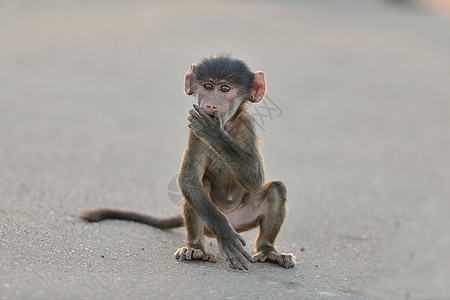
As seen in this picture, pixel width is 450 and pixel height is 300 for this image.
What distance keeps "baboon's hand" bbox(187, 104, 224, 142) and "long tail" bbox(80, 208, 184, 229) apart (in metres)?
1.45

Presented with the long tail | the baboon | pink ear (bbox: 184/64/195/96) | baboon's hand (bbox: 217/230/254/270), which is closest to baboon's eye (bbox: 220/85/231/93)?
the baboon

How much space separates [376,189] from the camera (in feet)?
27.7

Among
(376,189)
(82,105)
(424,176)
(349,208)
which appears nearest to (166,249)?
(349,208)

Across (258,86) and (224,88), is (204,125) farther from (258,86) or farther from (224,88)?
(258,86)

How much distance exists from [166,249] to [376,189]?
3.79 meters

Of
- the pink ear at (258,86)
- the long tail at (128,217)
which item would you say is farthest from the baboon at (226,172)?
the long tail at (128,217)

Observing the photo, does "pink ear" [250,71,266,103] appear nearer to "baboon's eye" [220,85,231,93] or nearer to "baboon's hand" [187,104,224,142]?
"baboon's eye" [220,85,231,93]

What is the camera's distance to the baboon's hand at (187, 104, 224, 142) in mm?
4738

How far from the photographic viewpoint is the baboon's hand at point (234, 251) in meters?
4.72

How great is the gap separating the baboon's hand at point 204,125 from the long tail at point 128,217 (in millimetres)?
1447

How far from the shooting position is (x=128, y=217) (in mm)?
6219

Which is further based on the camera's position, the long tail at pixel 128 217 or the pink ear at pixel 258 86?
the long tail at pixel 128 217

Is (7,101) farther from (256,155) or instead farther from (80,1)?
(80,1)

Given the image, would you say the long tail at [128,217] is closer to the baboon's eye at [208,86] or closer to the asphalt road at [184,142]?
the asphalt road at [184,142]
